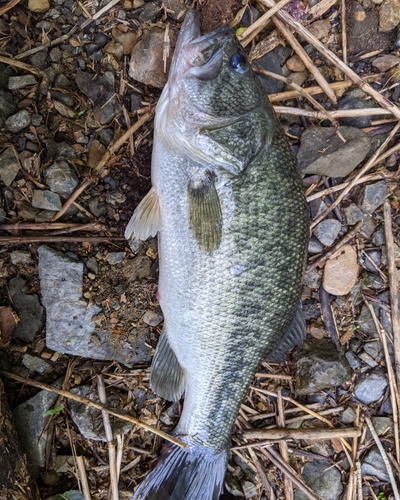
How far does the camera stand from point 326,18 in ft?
10.5

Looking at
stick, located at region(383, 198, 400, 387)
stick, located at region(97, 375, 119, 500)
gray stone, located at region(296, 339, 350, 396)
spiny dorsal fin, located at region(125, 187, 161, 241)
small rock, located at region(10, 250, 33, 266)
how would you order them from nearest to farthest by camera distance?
1. spiny dorsal fin, located at region(125, 187, 161, 241)
2. small rock, located at region(10, 250, 33, 266)
3. stick, located at region(97, 375, 119, 500)
4. gray stone, located at region(296, 339, 350, 396)
5. stick, located at region(383, 198, 400, 387)

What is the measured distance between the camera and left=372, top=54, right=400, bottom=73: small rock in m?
3.23

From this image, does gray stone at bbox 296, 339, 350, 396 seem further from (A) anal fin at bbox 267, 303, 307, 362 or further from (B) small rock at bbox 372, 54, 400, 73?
(B) small rock at bbox 372, 54, 400, 73

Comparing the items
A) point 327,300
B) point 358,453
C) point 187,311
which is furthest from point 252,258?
point 358,453

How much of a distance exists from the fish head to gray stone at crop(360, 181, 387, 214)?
1198 mm

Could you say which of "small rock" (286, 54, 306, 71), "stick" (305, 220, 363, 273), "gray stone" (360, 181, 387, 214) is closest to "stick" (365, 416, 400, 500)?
"stick" (305, 220, 363, 273)

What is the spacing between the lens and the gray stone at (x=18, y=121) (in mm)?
2959

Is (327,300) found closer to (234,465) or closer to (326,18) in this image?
(234,465)

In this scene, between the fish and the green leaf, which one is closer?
the fish

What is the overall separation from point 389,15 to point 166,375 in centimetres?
321

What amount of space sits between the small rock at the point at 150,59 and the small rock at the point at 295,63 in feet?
2.96

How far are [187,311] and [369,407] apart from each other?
1.86m

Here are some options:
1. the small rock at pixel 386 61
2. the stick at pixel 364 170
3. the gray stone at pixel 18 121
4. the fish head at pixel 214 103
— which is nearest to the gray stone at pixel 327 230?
the stick at pixel 364 170

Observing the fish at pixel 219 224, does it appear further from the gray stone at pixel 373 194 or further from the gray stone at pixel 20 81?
the gray stone at pixel 20 81
